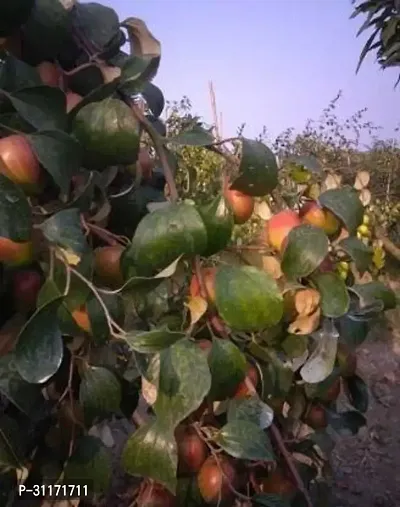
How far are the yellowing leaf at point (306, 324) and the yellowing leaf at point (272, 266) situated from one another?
0.11 feet

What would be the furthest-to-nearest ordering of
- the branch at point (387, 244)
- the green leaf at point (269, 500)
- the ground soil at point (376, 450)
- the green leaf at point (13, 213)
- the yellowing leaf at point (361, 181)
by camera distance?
the ground soil at point (376, 450) → the branch at point (387, 244) → the yellowing leaf at point (361, 181) → the green leaf at point (269, 500) → the green leaf at point (13, 213)

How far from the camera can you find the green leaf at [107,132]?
44 cm

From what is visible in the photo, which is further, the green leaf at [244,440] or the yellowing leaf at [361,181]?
the yellowing leaf at [361,181]

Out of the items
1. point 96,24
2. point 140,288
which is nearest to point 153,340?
point 140,288

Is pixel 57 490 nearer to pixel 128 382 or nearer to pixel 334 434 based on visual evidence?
pixel 128 382

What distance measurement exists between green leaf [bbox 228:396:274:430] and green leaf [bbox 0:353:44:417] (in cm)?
12

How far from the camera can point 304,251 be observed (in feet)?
1.48

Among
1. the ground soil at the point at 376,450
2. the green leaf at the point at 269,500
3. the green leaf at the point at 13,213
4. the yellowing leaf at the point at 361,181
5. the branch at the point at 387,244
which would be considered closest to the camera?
the green leaf at the point at 13,213

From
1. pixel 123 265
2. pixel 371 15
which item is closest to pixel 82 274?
pixel 123 265

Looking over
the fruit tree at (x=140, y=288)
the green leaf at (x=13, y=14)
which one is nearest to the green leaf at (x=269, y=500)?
the fruit tree at (x=140, y=288)

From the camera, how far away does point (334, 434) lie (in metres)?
0.66

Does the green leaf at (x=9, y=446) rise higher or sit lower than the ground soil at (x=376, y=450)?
higher

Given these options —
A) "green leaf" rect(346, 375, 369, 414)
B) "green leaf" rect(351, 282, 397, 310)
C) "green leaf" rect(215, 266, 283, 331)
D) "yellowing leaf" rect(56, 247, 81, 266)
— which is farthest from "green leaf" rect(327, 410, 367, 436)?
"yellowing leaf" rect(56, 247, 81, 266)

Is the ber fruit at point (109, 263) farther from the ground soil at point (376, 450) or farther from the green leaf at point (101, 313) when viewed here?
the ground soil at point (376, 450)
